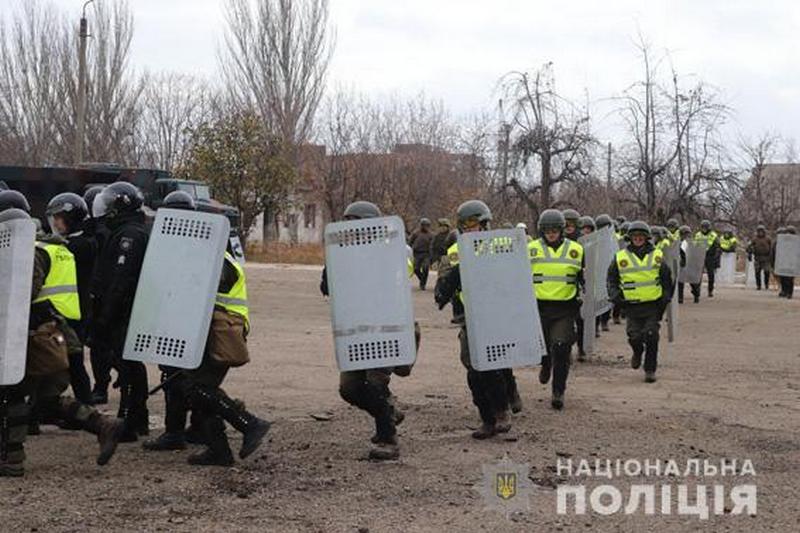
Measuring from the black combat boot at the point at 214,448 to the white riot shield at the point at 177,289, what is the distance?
48 cm

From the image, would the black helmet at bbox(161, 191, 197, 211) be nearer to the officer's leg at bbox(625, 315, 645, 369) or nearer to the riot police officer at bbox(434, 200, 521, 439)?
the riot police officer at bbox(434, 200, 521, 439)

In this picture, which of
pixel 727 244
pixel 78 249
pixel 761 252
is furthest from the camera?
pixel 727 244

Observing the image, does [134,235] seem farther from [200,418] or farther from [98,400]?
[98,400]

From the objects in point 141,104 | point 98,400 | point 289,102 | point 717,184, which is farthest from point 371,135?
point 98,400

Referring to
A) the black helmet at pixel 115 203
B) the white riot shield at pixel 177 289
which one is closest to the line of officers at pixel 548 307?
the white riot shield at pixel 177 289

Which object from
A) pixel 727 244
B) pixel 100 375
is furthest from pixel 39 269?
pixel 727 244

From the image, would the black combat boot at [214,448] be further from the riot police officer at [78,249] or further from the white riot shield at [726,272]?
the white riot shield at [726,272]

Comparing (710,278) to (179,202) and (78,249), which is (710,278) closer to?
(78,249)

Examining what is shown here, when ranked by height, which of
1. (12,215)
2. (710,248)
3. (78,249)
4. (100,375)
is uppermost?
(12,215)

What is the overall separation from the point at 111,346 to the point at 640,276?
559cm

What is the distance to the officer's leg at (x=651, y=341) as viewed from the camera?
1138 cm

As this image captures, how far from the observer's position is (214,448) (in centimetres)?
715

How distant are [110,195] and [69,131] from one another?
37.0 meters

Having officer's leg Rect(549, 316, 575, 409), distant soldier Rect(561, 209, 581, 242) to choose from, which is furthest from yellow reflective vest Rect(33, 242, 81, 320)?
distant soldier Rect(561, 209, 581, 242)
